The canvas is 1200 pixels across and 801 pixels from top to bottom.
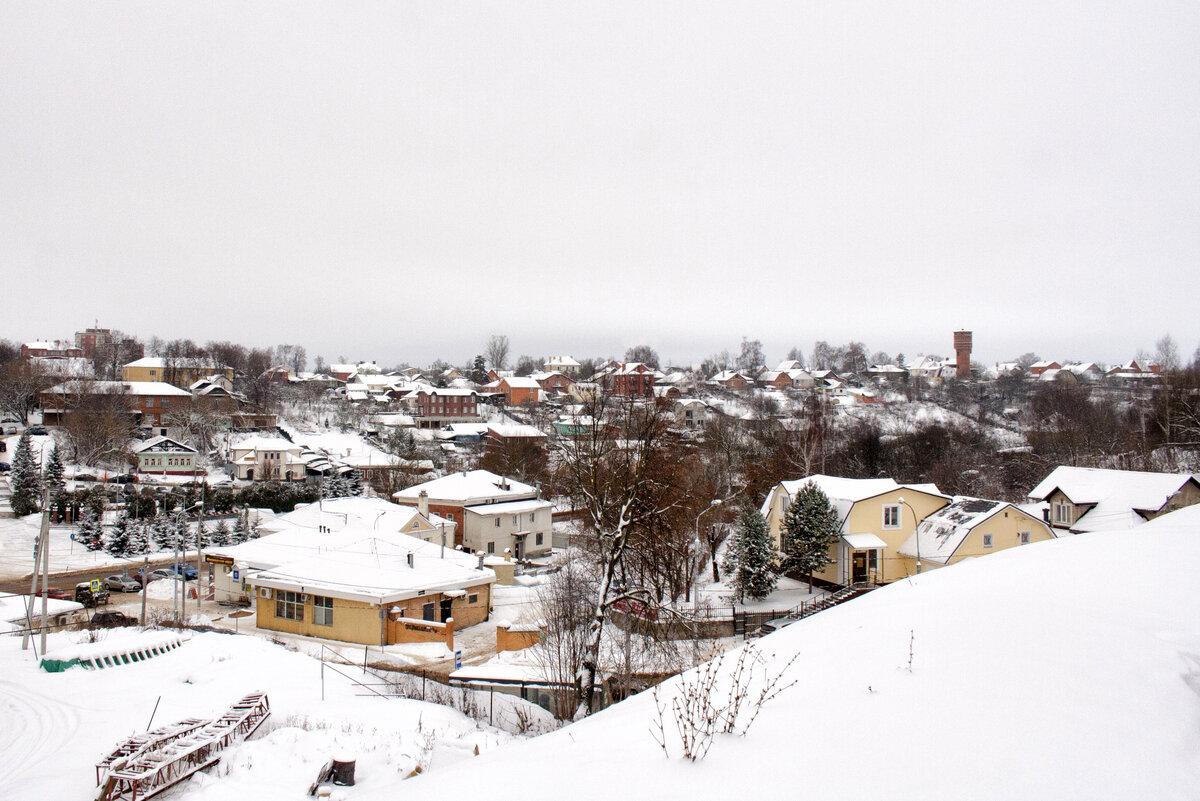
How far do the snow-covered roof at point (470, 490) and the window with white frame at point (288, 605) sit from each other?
52.9ft

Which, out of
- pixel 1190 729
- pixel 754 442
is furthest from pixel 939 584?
pixel 754 442

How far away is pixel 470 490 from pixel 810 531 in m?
20.5

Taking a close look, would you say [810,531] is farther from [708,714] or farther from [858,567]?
[708,714]

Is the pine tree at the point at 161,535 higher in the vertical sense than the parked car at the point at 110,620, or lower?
lower

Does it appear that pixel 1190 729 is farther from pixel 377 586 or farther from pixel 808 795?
pixel 377 586

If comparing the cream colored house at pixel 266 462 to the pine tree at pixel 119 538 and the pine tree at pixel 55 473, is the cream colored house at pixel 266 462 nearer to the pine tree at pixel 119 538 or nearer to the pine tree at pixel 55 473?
the pine tree at pixel 55 473

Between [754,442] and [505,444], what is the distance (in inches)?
860

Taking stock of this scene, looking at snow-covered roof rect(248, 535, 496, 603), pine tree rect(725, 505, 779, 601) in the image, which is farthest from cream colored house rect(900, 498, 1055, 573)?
snow-covered roof rect(248, 535, 496, 603)

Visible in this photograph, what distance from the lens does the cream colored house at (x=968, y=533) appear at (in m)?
24.3

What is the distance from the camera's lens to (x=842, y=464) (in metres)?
53.4

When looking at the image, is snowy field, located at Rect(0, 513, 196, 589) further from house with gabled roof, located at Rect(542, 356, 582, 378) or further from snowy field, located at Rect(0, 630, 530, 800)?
house with gabled roof, located at Rect(542, 356, 582, 378)

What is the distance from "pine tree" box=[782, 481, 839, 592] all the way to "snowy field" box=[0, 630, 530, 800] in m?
17.0

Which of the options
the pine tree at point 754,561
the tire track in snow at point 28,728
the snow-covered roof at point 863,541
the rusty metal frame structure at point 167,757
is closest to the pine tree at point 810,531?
the snow-covered roof at point 863,541

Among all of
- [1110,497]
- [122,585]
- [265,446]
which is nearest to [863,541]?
[1110,497]
